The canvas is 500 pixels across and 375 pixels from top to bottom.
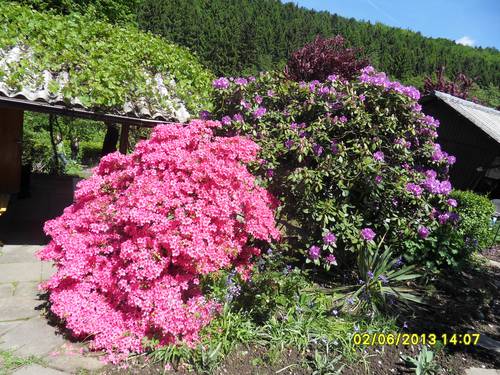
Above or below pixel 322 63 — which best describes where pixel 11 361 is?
below

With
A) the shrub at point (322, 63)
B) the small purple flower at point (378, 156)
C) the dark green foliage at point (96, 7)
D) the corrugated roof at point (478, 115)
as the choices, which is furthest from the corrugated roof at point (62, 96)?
the corrugated roof at point (478, 115)

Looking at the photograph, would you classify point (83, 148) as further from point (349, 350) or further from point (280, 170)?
point (349, 350)

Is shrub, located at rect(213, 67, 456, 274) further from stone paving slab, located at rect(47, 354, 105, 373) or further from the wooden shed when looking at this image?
the wooden shed

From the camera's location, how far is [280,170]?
4613 millimetres

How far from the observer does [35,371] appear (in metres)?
2.80

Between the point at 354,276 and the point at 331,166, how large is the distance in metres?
1.43

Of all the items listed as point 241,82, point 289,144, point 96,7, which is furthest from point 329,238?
point 96,7

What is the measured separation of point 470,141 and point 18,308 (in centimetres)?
1144

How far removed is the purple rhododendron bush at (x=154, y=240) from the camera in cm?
307

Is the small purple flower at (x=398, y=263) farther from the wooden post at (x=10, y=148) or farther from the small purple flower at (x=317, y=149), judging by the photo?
the wooden post at (x=10, y=148)

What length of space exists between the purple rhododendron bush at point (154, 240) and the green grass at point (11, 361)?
0.34 m

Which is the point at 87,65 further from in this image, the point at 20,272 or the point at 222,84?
the point at 20,272
